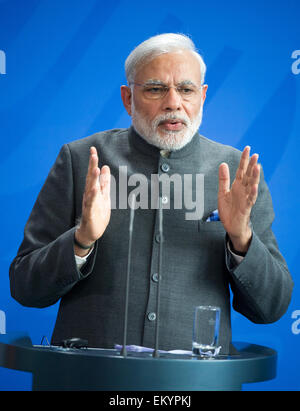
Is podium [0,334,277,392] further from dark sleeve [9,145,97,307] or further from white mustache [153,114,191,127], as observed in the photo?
white mustache [153,114,191,127]

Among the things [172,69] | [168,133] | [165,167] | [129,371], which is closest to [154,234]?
[165,167]

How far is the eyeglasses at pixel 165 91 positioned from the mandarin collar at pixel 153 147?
18cm

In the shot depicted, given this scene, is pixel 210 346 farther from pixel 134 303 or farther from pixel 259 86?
pixel 259 86

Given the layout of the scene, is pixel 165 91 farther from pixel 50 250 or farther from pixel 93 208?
pixel 50 250

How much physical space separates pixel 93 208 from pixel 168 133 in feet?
1.79

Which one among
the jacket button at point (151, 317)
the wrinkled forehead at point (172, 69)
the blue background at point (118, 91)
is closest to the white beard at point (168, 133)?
the wrinkled forehead at point (172, 69)

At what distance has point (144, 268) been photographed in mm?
2357

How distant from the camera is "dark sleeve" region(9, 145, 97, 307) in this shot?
7.20 ft

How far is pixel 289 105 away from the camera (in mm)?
3695

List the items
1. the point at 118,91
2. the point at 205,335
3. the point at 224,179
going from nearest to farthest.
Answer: the point at 205,335, the point at 224,179, the point at 118,91

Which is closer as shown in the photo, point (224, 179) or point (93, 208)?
point (93, 208)

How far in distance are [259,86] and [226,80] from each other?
189 millimetres

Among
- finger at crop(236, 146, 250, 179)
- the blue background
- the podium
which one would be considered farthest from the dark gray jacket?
the blue background
